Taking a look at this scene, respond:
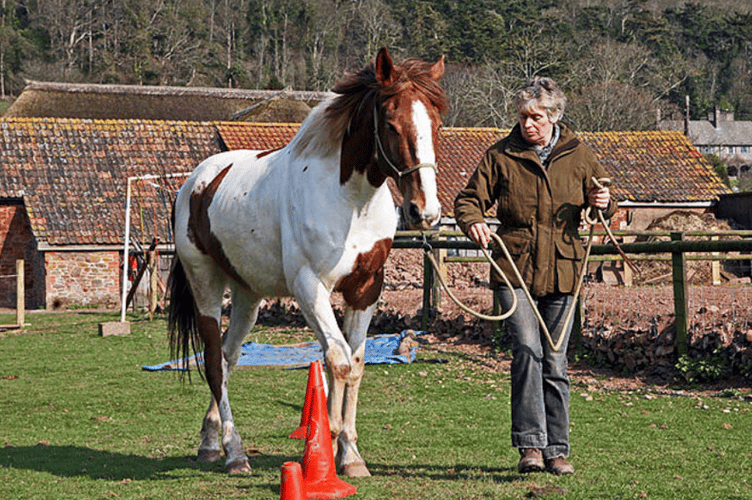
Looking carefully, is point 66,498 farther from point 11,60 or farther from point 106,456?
point 11,60

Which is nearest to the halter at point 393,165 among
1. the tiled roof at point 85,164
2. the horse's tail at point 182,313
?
the horse's tail at point 182,313

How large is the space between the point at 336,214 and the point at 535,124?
4.05ft

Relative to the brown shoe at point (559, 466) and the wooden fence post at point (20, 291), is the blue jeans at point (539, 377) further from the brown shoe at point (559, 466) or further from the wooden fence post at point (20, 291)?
the wooden fence post at point (20, 291)

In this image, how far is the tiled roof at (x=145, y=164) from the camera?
26734 mm

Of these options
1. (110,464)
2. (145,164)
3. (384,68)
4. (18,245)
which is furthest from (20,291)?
(384,68)

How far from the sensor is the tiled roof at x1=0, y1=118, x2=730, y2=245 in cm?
2673

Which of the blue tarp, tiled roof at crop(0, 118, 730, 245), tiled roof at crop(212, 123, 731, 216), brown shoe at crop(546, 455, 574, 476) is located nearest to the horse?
brown shoe at crop(546, 455, 574, 476)

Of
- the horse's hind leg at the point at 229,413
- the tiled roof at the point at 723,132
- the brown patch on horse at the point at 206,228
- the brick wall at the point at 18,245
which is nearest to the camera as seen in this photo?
the horse's hind leg at the point at 229,413

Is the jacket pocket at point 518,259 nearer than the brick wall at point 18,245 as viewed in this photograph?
Yes

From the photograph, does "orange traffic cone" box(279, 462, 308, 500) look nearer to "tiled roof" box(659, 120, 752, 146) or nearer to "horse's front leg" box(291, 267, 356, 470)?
"horse's front leg" box(291, 267, 356, 470)

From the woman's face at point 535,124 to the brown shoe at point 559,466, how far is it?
1780mm

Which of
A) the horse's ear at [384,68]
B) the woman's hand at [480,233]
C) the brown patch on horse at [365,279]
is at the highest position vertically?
the horse's ear at [384,68]

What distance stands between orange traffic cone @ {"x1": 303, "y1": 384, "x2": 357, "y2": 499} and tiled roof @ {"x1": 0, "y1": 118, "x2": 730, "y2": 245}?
21.5 m

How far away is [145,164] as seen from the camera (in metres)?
28.9
